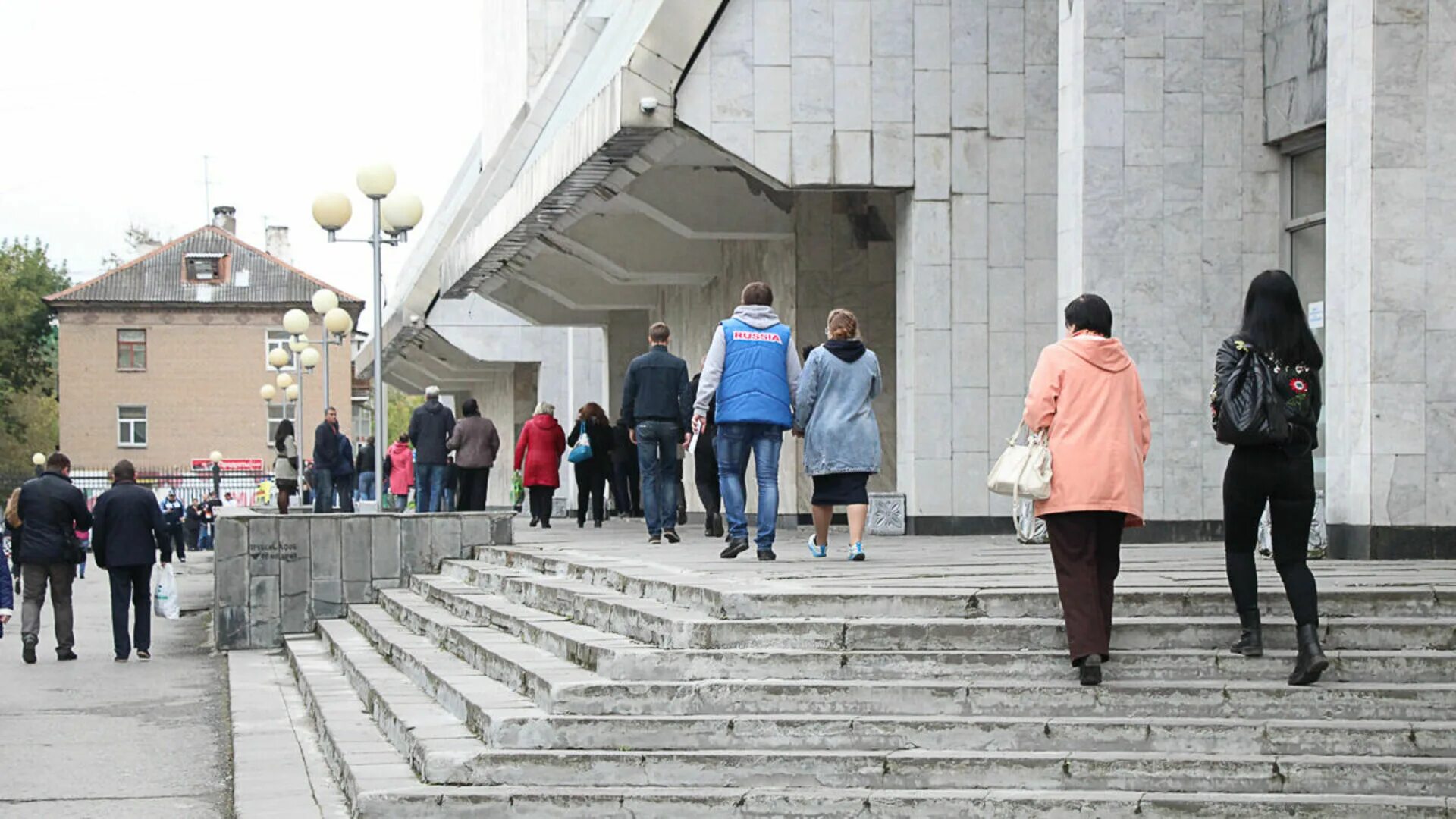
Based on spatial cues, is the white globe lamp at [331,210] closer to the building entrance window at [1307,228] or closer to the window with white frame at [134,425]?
the building entrance window at [1307,228]

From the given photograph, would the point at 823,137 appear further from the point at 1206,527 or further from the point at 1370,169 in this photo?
the point at 1370,169

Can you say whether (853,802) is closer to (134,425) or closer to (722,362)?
(722,362)

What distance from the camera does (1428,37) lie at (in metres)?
12.3

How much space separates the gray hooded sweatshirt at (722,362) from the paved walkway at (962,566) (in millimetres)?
1054

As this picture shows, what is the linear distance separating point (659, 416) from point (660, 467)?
0.52m

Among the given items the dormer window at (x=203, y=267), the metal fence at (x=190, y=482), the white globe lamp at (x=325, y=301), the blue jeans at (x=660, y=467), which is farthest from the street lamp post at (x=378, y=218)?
the dormer window at (x=203, y=267)

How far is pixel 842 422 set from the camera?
39.0ft

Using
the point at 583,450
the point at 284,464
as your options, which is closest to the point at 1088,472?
the point at 583,450

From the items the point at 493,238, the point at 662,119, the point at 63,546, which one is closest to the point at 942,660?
the point at 662,119

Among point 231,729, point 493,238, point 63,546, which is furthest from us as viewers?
point 493,238

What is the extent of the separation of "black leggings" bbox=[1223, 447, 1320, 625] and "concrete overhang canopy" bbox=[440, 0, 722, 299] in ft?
32.0

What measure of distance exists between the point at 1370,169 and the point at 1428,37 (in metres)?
0.91

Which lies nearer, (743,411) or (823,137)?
(743,411)

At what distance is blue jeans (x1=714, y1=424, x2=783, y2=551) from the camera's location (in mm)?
12383
